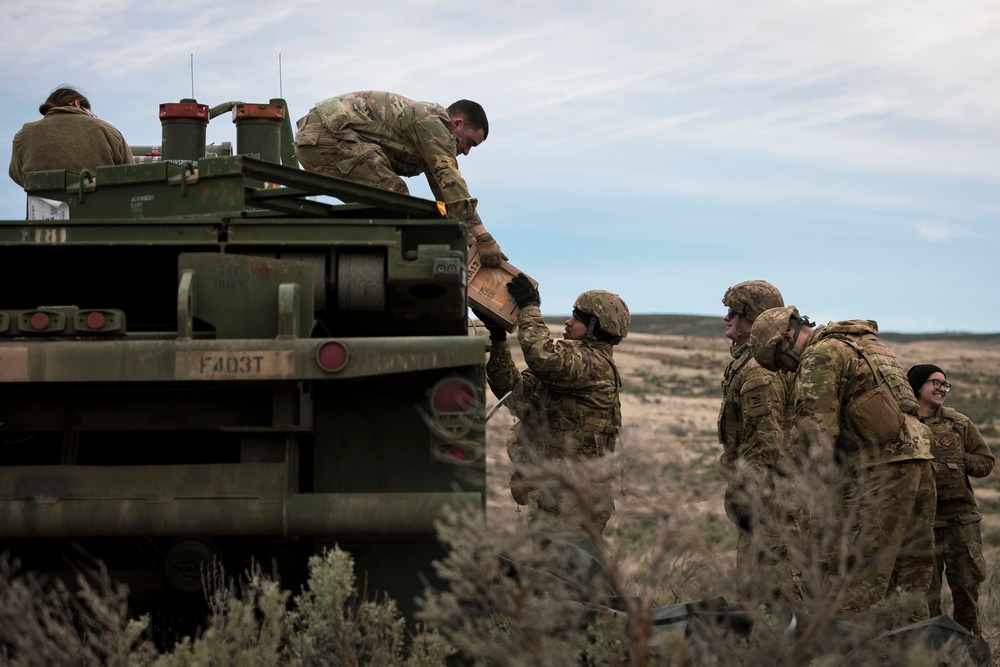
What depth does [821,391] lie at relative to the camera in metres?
6.39

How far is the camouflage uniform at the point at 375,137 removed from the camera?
778cm

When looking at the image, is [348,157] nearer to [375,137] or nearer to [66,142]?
[375,137]

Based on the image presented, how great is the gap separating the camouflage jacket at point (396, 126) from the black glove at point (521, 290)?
2.50 feet

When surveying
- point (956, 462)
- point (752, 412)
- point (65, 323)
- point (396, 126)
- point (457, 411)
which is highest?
point (396, 126)

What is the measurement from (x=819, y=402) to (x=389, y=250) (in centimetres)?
247

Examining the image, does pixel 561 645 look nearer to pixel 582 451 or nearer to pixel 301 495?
pixel 301 495

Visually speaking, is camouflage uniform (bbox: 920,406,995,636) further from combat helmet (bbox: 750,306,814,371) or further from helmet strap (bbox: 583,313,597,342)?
helmet strap (bbox: 583,313,597,342)

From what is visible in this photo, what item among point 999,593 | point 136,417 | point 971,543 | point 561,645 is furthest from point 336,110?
point 999,593

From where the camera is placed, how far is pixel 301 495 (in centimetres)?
500

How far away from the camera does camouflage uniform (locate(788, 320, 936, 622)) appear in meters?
6.32

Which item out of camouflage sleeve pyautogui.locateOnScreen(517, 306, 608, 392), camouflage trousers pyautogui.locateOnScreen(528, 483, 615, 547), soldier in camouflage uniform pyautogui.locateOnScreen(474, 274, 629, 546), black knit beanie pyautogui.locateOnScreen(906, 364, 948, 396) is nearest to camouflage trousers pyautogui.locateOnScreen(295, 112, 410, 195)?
soldier in camouflage uniform pyautogui.locateOnScreen(474, 274, 629, 546)

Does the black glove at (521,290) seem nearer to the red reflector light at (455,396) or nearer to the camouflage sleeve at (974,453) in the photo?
the red reflector light at (455,396)

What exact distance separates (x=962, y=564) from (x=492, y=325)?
3.48 metres

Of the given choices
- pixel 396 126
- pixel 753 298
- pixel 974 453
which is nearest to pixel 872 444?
pixel 753 298
